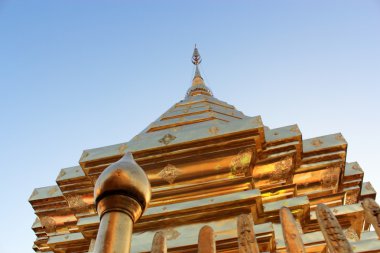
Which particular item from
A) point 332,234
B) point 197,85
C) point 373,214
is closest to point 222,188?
point 373,214

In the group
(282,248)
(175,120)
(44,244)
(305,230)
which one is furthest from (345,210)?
(44,244)

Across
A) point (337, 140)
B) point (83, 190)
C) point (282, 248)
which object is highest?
point (337, 140)

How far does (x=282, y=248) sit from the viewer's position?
3.61 metres

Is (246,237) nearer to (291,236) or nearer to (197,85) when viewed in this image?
(291,236)

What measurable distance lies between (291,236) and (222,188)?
8.09 ft

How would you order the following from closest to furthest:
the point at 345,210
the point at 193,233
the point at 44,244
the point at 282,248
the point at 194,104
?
the point at 282,248, the point at 193,233, the point at 345,210, the point at 44,244, the point at 194,104

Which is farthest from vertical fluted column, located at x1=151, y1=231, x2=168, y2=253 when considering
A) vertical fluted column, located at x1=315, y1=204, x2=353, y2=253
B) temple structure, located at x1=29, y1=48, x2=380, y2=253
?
temple structure, located at x1=29, y1=48, x2=380, y2=253

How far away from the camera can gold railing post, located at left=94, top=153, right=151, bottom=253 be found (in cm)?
156

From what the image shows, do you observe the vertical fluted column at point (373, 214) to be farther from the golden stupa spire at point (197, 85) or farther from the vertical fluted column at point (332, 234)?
the golden stupa spire at point (197, 85)

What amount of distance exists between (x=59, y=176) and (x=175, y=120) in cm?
199

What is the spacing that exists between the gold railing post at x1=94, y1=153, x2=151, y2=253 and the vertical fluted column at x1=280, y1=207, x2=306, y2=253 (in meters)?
0.75

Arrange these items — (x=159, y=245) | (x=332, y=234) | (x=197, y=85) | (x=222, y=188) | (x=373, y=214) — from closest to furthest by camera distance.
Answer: (x=332, y=234), (x=159, y=245), (x=373, y=214), (x=222, y=188), (x=197, y=85)

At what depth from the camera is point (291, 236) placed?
203cm

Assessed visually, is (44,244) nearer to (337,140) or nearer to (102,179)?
(337,140)
